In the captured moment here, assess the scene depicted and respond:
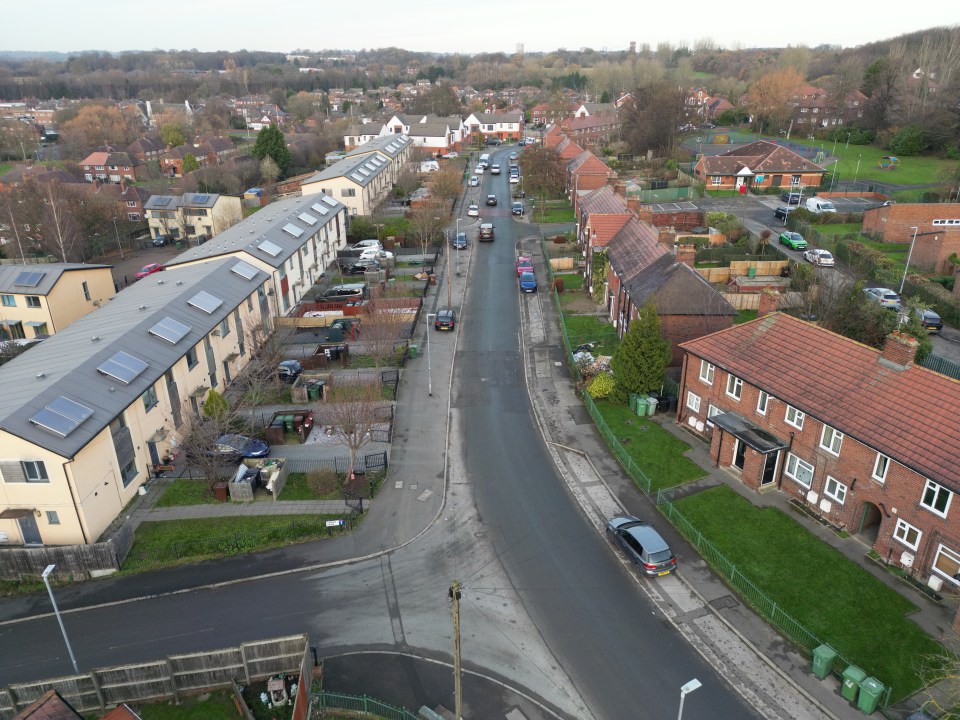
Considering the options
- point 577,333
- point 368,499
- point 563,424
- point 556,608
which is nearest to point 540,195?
point 577,333

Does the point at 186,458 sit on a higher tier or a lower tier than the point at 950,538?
lower

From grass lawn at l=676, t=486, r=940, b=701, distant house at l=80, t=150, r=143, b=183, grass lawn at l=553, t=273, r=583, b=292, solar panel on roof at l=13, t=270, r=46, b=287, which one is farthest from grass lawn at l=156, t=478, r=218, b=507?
distant house at l=80, t=150, r=143, b=183

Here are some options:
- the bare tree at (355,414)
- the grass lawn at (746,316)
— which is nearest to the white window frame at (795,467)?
the bare tree at (355,414)

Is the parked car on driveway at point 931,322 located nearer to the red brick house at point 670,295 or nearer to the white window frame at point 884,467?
the red brick house at point 670,295

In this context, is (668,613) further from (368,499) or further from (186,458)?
(186,458)

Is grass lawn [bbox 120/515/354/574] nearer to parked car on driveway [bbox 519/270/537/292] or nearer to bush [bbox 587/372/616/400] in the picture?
bush [bbox 587/372/616/400]

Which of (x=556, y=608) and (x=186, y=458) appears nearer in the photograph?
(x=556, y=608)

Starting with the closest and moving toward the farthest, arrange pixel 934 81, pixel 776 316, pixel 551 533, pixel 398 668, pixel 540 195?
pixel 398 668 → pixel 551 533 → pixel 776 316 → pixel 540 195 → pixel 934 81
